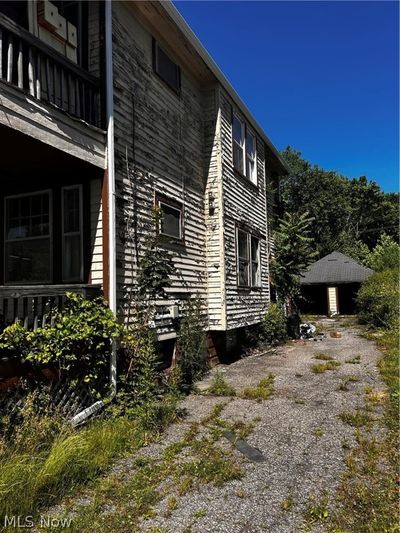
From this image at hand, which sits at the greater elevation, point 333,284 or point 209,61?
point 209,61

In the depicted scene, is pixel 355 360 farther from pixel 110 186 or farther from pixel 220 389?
pixel 110 186

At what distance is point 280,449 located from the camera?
15.5 feet

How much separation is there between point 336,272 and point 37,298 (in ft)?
83.2

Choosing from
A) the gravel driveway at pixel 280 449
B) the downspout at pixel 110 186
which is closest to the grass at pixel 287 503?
the gravel driveway at pixel 280 449

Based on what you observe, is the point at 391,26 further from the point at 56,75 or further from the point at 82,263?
the point at 82,263

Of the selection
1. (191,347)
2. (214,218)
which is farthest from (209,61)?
(191,347)

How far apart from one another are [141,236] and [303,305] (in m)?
24.2

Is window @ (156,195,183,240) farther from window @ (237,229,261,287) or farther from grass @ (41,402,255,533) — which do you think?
grass @ (41,402,255,533)

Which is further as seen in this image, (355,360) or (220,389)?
(355,360)

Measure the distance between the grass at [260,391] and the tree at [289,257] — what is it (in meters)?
6.95

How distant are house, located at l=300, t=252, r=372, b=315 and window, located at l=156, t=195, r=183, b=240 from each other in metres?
18.4

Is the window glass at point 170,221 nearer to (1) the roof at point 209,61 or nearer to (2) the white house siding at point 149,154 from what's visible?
(2) the white house siding at point 149,154

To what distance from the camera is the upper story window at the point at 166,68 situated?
8.23 m

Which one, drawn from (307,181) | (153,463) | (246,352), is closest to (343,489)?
(153,463)
